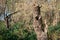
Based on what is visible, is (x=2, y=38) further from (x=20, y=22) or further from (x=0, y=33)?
(x=20, y=22)

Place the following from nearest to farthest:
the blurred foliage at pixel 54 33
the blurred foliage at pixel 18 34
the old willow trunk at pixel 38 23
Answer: the old willow trunk at pixel 38 23, the blurred foliage at pixel 54 33, the blurred foliage at pixel 18 34

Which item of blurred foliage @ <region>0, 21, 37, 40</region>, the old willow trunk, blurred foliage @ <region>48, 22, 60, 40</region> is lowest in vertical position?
blurred foliage @ <region>0, 21, 37, 40</region>

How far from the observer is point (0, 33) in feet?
50.3

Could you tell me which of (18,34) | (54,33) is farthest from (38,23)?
(18,34)

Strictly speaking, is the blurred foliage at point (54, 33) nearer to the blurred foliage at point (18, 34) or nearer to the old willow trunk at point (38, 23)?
the blurred foliage at point (18, 34)

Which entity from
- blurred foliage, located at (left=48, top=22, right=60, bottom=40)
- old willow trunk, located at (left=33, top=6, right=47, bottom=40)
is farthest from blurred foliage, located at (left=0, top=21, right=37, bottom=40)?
old willow trunk, located at (left=33, top=6, right=47, bottom=40)

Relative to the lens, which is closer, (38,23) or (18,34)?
(38,23)

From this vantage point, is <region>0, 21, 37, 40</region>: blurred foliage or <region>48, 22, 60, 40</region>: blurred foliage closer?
<region>48, 22, 60, 40</region>: blurred foliage

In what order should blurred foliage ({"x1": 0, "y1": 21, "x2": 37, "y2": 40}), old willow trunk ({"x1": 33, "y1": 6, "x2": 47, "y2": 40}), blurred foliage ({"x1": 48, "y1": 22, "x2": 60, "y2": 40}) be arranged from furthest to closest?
blurred foliage ({"x1": 0, "y1": 21, "x2": 37, "y2": 40})
blurred foliage ({"x1": 48, "y1": 22, "x2": 60, "y2": 40})
old willow trunk ({"x1": 33, "y1": 6, "x2": 47, "y2": 40})

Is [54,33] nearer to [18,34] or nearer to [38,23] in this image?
[18,34]

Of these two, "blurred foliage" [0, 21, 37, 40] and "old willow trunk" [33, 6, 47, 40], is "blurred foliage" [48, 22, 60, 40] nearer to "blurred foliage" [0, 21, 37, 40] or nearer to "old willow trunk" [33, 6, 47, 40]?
"blurred foliage" [0, 21, 37, 40]

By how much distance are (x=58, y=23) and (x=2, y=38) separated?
14.4 feet

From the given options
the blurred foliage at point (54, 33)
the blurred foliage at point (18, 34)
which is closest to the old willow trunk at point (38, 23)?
the blurred foliage at point (54, 33)

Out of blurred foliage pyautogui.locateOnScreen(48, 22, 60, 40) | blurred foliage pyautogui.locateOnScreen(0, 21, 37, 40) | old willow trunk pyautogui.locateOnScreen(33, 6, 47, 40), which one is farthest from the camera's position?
blurred foliage pyautogui.locateOnScreen(0, 21, 37, 40)
